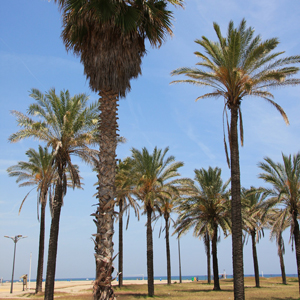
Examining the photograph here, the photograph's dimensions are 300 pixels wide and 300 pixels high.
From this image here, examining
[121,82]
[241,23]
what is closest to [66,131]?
[121,82]

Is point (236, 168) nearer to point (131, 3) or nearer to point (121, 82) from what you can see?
point (121, 82)

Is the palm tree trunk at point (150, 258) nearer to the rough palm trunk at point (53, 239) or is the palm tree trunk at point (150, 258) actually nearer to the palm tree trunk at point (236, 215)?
the rough palm trunk at point (53, 239)

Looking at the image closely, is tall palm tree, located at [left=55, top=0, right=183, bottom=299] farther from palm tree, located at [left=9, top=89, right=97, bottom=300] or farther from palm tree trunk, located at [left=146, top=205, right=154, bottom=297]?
palm tree trunk, located at [left=146, top=205, right=154, bottom=297]

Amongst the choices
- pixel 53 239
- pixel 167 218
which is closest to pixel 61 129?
pixel 53 239

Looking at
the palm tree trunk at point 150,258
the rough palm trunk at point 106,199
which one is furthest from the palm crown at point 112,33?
the palm tree trunk at point 150,258

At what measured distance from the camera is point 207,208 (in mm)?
30875

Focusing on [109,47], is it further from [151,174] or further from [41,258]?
[41,258]

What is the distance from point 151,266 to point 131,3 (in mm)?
19706

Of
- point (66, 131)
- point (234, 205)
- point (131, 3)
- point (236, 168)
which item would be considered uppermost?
point (131, 3)

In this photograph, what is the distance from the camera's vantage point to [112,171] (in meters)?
11.7

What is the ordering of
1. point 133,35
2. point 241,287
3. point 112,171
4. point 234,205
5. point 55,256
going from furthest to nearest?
point 55,256
point 234,205
point 241,287
point 133,35
point 112,171

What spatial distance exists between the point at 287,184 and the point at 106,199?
1631 cm

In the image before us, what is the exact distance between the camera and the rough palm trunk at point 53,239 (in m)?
18.4

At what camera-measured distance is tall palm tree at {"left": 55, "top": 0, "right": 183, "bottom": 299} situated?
11336 mm
